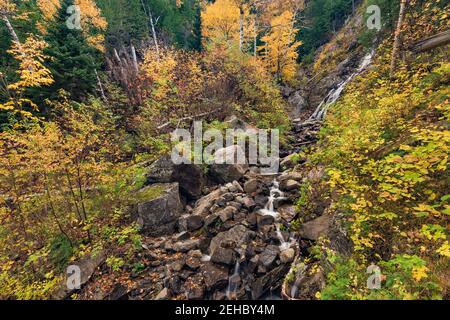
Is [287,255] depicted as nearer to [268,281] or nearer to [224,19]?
[268,281]

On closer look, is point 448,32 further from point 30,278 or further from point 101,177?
point 30,278

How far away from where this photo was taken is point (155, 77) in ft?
48.4

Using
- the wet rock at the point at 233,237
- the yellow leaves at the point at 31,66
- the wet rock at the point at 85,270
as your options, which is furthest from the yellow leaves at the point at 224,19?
the wet rock at the point at 85,270

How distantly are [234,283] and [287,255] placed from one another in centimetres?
176

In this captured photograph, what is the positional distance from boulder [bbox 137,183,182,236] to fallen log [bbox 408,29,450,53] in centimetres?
1108

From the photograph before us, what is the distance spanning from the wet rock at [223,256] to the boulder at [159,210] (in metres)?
2.19

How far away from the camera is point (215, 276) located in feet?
20.4

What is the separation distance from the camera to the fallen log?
750cm

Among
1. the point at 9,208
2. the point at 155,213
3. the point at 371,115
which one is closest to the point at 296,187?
the point at 371,115

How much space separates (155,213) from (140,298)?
2.77 meters

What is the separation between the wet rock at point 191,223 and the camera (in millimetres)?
7922

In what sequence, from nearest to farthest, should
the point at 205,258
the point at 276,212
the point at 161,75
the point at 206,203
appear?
the point at 205,258, the point at 276,212, the point at 206,203, the point at 161,75

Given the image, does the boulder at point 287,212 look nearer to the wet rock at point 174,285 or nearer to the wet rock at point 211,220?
the wet rock at point 211,220

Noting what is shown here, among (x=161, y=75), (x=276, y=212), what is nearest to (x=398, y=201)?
(x=276, y=212)
